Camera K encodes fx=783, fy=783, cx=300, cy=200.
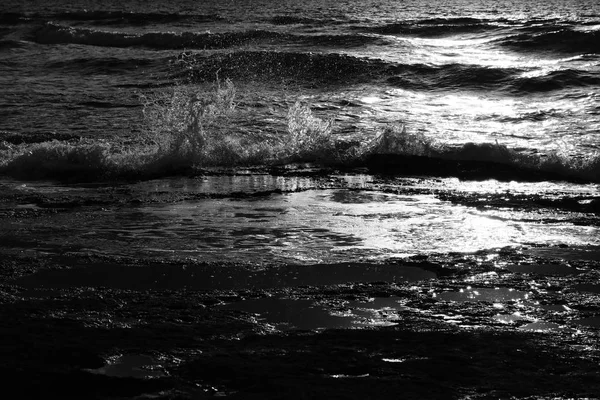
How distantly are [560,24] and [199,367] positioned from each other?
22.5m

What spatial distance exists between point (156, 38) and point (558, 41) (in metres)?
12.4

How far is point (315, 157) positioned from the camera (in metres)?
10.4

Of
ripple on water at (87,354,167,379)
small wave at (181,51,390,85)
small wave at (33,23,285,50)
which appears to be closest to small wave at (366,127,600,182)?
ripple on water at (87,354,167,379)

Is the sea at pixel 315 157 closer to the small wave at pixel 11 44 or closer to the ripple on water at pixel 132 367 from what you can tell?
the small wave at pixel 11 44

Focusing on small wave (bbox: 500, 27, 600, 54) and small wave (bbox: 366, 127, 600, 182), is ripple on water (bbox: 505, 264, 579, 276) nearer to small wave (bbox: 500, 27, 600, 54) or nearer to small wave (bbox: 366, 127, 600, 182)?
small wave (bbox: 366, 127, 600, 182)

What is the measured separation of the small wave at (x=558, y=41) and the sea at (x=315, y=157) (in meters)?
0.09

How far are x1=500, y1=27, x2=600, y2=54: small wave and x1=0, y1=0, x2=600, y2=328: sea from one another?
0.09 meters

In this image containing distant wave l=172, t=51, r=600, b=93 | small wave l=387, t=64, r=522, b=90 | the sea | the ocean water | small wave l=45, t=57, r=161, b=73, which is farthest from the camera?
small wave l=45, t=57, r=161, b=73

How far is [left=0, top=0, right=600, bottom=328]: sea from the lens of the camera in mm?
6117

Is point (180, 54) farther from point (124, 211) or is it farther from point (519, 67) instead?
point (124, 211)

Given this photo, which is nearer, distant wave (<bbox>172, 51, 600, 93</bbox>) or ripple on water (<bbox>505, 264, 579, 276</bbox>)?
ripple on water (<bbox>505, 264, 579, 276</bbox>)

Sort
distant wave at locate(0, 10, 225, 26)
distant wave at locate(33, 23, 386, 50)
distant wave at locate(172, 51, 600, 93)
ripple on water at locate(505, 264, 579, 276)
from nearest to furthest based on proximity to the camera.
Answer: ripple on water at locate(505, 264, 579, 276)
distant wave at locate(172, 51, 600, 93)
distant wave at locate(33, 23, 386, 50)
distant wave at locate(0, 10, 225, 26)

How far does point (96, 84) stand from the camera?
16.8 meters

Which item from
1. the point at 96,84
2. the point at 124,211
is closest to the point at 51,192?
the point at 124,211
